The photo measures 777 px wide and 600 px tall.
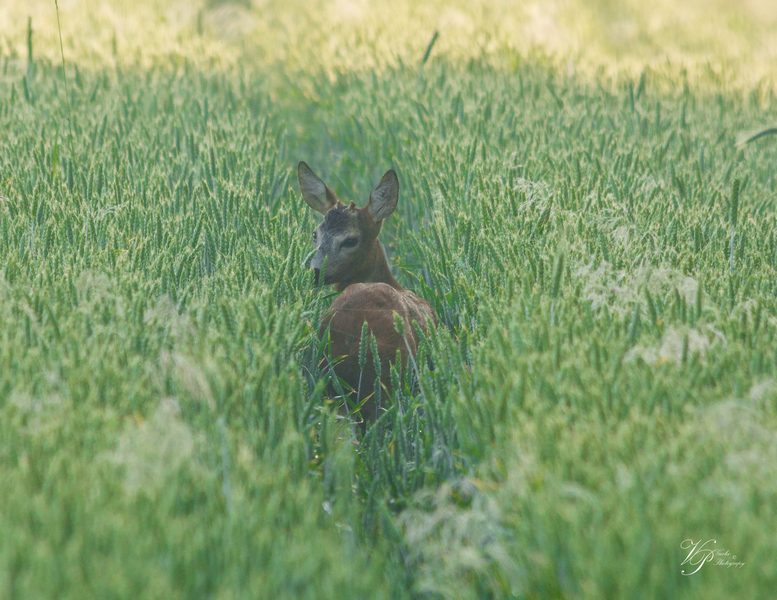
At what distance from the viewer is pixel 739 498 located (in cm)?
216

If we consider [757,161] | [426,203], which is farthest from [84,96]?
[757,161]

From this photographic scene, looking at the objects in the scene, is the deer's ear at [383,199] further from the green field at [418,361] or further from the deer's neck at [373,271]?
the green field at [418,361]

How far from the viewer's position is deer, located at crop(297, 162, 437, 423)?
379 cm

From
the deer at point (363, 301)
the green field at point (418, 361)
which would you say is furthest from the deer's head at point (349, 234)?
the green field at point (418, 361)

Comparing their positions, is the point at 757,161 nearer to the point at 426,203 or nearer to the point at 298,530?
the point at 426,203

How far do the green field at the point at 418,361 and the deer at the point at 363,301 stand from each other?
0.35 ft

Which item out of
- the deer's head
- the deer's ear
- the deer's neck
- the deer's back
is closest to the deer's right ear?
the deer's head

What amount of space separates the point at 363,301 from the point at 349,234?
2.07 feet

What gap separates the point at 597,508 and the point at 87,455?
1083 millimetres
